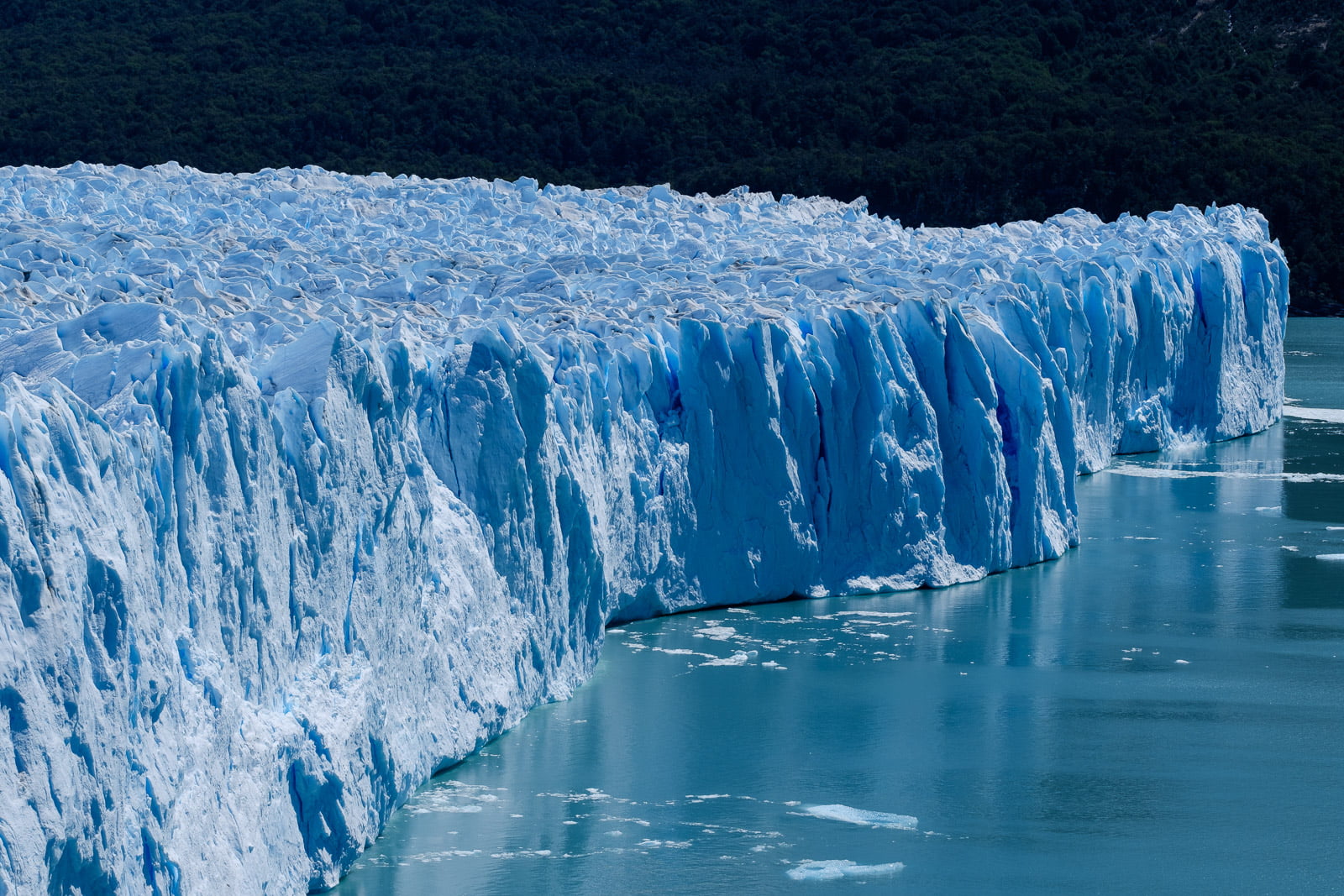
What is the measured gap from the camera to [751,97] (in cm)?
3728

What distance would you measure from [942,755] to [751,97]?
98.9 feet

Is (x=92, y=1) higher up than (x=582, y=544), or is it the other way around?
(x=92, y=1)

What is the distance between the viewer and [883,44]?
39.6 meters

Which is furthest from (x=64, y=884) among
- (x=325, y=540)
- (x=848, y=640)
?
(x=848, y=640)

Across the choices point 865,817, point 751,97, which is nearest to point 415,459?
point 865,817

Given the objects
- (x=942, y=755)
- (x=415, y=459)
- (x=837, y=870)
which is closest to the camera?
(x=837, y=870)

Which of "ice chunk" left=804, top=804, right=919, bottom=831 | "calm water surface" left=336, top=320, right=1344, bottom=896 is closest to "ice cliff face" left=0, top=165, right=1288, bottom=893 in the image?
"calm water surface" left=336, top=320, right=1344, bottom=896

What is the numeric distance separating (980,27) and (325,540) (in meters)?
35.5

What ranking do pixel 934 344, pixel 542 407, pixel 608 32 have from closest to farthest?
pixel 542 407 < pixel 934 344 < pixel 608 32

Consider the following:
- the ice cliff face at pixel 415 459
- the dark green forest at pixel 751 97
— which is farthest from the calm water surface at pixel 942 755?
the dark green forest at pixel 751 97

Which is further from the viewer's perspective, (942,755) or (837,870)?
(942,755)

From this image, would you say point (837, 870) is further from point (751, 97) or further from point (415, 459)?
point (751, 97)

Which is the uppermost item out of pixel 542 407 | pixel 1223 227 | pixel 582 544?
pixel 1223 227

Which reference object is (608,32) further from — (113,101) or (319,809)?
(319,809)
